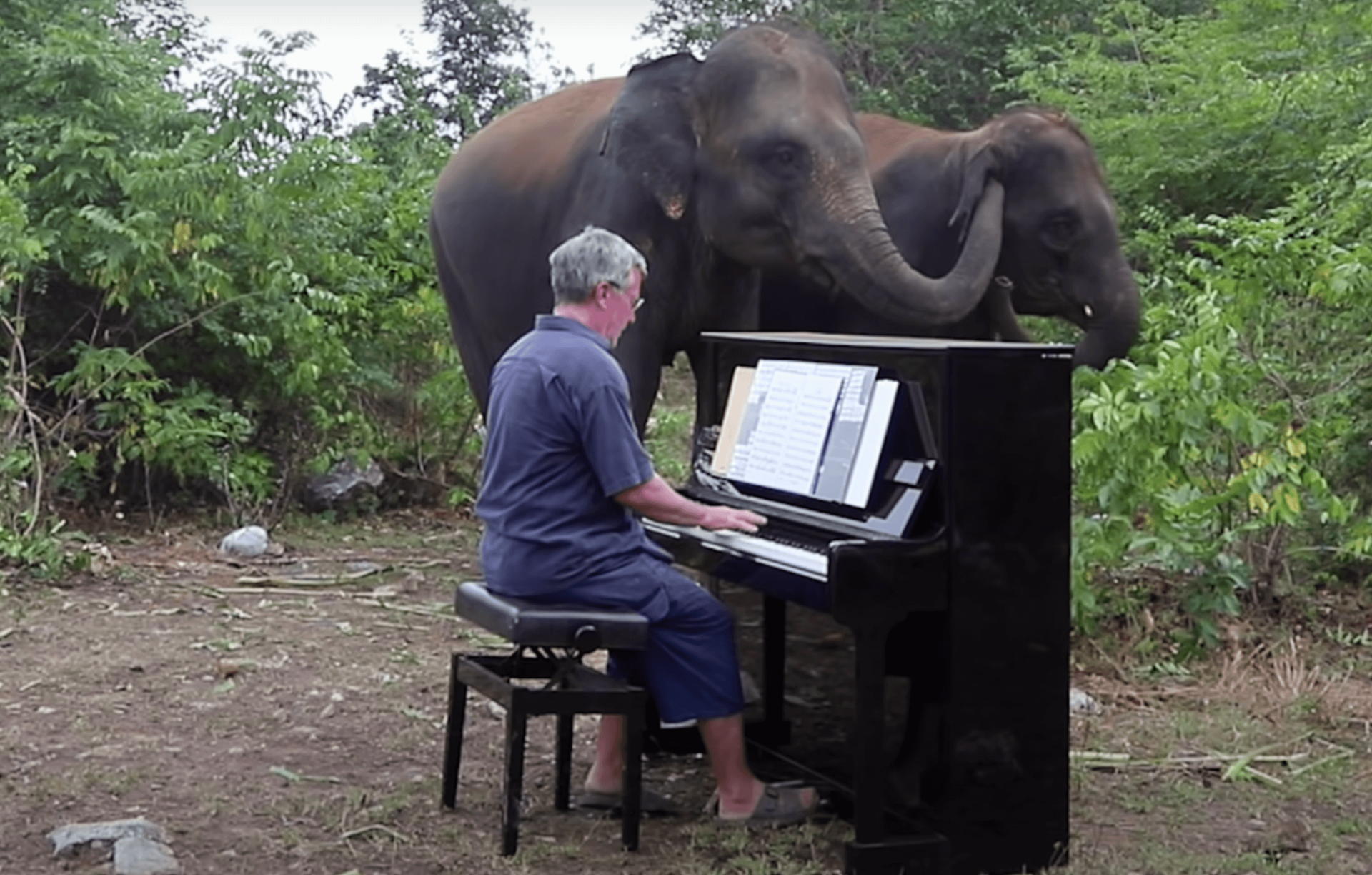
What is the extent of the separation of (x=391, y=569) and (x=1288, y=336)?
5043 millimetres

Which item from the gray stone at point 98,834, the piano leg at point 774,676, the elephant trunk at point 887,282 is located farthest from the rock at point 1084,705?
the gray stone at point 98,834

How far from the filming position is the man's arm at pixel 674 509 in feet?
17.0

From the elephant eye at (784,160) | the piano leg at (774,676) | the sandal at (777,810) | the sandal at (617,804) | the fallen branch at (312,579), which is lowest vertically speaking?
the fallen branch at (312,579)

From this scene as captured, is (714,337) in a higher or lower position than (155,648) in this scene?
higher

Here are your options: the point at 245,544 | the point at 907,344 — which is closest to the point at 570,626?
the point at 907,344

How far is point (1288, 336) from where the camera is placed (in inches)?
355

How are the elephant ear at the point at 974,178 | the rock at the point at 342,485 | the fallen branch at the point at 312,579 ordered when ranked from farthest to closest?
the rock at the point at 342,485
the fallen branch at the point at 312,579
the elephant ear at the point at 974,178

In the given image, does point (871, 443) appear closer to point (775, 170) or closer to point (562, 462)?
point (562, 462)

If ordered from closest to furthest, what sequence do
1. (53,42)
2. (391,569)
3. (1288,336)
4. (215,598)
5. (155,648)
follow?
(155,648), (1288,336), (215,598), (391,569), (53,42)

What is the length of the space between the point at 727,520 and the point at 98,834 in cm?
198

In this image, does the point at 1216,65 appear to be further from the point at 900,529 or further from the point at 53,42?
the point at 900,529

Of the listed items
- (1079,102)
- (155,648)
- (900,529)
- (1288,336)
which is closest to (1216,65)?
(1079,102)

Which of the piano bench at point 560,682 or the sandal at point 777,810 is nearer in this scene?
the piano bench at point 560,682

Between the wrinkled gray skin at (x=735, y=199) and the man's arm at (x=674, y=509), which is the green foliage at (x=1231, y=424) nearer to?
the wrinkled gray skin at (x=735, y=199)
